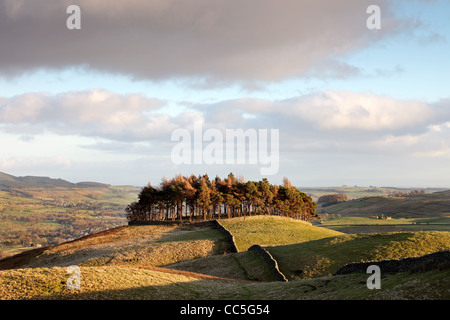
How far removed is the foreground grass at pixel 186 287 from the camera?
77.1 feet

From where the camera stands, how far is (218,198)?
105m

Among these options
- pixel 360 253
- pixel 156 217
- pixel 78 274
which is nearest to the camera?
pixel 78 274

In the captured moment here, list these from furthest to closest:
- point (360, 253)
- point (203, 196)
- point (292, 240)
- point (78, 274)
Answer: point (203, 196), point (292, 240), point (360, 253), point (78, 274)

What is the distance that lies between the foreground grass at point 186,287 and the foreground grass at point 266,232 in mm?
34738

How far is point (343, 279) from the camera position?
3148 centimetres

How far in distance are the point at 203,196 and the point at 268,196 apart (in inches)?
909

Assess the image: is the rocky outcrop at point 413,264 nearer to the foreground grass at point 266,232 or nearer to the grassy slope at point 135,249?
the foreground grass at point 266,232

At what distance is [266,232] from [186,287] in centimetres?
4961

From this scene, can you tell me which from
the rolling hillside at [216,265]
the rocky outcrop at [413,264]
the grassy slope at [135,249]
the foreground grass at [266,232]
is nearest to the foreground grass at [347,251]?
the rolling hillside at [216,265]

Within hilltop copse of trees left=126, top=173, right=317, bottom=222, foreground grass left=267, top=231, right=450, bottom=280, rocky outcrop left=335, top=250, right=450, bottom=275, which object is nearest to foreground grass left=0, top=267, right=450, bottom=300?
rocky outcrop left=335, top=250, right=450, bottom=275

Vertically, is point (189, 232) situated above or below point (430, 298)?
below

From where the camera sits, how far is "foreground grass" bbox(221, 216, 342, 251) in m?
72.9

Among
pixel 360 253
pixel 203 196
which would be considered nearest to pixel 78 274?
pixel 360 253
